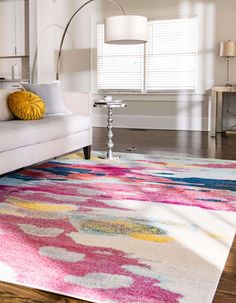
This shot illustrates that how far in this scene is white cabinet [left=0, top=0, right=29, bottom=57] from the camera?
784 cm

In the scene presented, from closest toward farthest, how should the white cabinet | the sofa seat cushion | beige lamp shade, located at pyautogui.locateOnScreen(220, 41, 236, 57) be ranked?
the sofa seat cushion → beige lamp shade, located at pyautogui.locateOnScreen(220, 41, 236, 57) → the white cabinet

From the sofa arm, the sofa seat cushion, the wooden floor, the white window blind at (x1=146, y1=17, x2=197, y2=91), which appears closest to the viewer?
the wooden floor

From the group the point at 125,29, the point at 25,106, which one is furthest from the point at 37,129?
the point at 125,29

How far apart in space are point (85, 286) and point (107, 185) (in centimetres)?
164

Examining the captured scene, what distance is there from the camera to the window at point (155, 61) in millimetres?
7203

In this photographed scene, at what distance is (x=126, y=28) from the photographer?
453 centimetres

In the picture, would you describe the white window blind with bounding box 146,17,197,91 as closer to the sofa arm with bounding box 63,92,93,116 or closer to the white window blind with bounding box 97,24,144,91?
the white window blind with bounding box 97,24,144,91

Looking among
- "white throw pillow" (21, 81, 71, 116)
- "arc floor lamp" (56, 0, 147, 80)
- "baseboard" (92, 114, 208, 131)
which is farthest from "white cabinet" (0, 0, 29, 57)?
"white throw pillow" (21, 81, 71, 116)

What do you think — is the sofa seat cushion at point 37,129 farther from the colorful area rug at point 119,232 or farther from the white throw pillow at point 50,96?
the colorful area rug at point 119,232

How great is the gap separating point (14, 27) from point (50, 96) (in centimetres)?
425

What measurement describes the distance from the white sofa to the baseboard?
3.21m

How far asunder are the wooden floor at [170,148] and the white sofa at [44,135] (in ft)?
2.57

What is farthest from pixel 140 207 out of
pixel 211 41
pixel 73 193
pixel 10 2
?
pixel 10 2

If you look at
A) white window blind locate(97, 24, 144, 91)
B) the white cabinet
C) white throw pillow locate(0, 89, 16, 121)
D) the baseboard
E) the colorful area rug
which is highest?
the white cabinet
